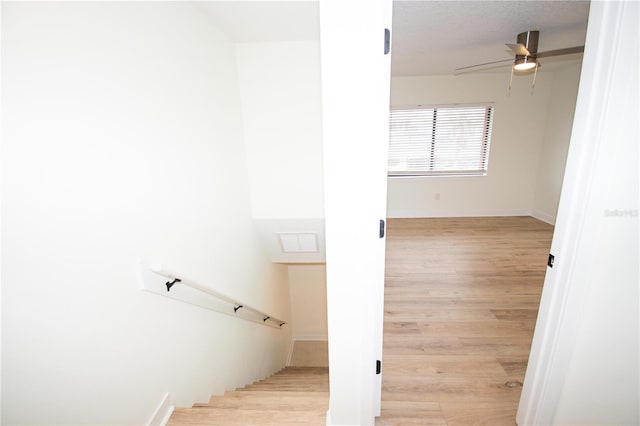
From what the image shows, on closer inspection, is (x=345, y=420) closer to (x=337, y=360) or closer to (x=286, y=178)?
(x=337, y=360)

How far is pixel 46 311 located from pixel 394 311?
2182mm

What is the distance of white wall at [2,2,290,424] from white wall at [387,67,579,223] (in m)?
4.07

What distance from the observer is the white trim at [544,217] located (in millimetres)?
4637

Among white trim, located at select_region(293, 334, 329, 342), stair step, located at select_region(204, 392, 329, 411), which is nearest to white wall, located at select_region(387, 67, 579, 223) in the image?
white trim, located at select_region(293, 334, 329, 342)

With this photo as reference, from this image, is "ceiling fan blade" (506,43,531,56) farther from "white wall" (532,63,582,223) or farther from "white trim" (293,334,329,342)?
"white trim" (293,334,329,342)

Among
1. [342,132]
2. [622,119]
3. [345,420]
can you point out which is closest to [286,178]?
[342,132]

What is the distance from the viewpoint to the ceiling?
1863 mm

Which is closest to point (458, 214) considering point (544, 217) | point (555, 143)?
point (544, 217)

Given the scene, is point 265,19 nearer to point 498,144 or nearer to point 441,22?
point 441,22

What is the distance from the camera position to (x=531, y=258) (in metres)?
3.39

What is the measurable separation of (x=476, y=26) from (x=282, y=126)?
6.68 ft

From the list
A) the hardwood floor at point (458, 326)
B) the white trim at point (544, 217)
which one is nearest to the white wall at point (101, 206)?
the hardwood floor at point (458, 326)

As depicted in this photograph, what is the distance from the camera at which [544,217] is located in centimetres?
484

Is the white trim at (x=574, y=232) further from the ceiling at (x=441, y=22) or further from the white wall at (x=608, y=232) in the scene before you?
the ceiling at (x=441, y=22)
